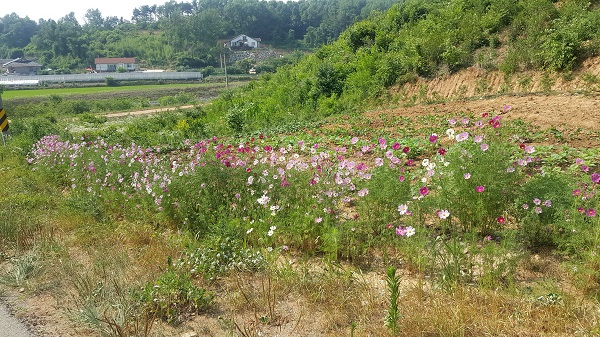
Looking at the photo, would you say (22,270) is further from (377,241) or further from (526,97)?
(526,97)

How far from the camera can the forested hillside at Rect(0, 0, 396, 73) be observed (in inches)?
3339

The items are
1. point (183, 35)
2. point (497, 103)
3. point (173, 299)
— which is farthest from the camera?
point (183, 35)

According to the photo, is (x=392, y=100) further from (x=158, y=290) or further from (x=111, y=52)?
(x=111, y=52)

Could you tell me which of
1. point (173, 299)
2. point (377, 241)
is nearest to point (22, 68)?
point (173, 299)

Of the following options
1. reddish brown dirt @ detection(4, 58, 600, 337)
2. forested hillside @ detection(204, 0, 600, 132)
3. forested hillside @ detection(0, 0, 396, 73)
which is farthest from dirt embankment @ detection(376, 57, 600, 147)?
forested hillside @ detection(0, 0, 396, 73)

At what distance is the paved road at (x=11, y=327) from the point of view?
3346 mm

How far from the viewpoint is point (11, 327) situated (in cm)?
344

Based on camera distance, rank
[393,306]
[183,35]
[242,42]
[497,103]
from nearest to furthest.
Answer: [393,306] → [497,103] → [183,35] → [242,42]

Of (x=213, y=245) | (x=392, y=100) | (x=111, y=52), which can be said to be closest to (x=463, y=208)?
(x=213, y=245)

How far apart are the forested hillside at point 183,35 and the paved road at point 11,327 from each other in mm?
74547

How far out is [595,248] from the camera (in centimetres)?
298

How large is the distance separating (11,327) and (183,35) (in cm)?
9566

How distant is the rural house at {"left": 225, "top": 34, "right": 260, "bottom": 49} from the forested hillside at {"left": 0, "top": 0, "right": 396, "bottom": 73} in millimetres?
3142

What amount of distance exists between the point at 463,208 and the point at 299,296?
1.61 metres
